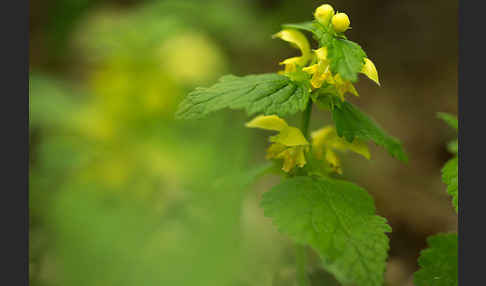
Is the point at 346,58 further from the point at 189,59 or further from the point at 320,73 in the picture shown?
the point at 189,59

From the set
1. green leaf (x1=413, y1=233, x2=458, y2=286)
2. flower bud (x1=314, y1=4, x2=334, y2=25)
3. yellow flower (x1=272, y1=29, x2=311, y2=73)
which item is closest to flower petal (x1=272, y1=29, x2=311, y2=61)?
yellow flower (x1=272, y1=29, x2=311, y2=73)

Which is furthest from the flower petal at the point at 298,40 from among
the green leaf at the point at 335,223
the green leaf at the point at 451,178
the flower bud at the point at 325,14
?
the green leaf at the point at 451,178

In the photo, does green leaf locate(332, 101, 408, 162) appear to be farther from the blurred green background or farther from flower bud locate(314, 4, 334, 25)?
the blurred green background

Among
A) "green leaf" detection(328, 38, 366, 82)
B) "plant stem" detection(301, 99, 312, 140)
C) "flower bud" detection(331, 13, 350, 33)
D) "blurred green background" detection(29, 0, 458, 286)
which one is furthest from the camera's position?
"blurred green background" detection(29, 0, 458, 286)

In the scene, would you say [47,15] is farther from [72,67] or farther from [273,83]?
[273,83]

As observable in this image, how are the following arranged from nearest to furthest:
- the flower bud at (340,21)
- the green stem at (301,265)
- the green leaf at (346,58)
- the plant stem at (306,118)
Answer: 1. the green leaf at (346,58)
2. the flower bud at (340,21)
3. the plant stem at (306,118)
4. the green stem at (301,265)

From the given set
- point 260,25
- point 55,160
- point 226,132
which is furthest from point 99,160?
point 260,25

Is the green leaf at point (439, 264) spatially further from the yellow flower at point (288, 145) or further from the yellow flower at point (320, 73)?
the yellow flower at point (320, 73)
